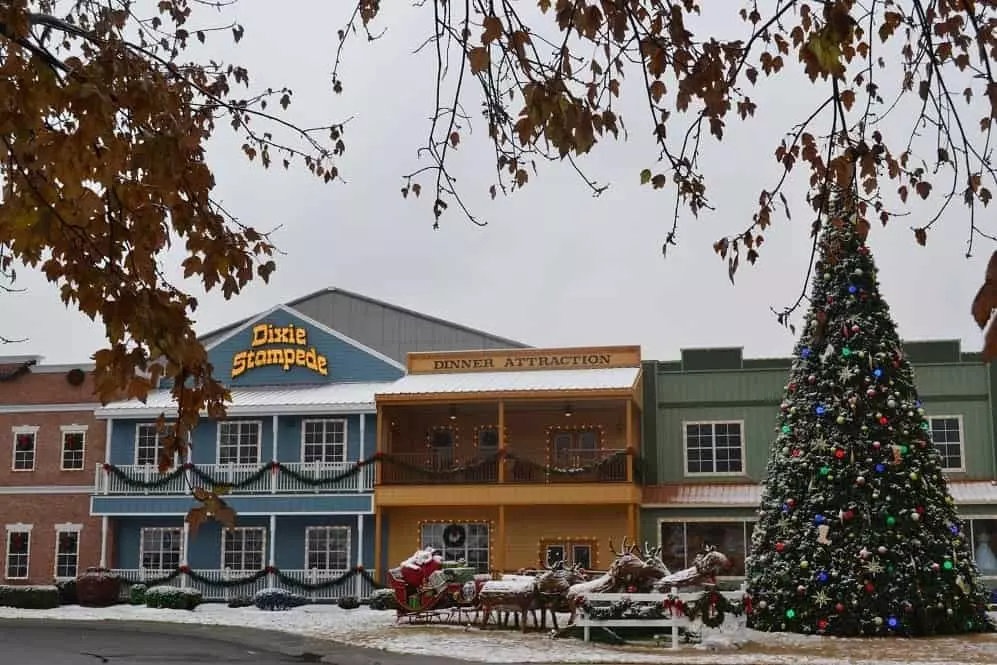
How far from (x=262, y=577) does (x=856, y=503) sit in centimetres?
1647

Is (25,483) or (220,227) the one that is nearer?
(220,227)

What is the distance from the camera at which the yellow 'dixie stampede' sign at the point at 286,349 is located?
106 feet

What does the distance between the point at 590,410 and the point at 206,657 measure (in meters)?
15.6

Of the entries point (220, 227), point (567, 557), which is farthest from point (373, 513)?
point (220, 227)

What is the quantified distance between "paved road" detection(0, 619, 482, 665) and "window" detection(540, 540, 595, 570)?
985cm

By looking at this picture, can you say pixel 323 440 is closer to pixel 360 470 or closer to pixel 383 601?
pixel 360 470

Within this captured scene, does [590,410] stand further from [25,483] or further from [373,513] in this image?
[25,483]

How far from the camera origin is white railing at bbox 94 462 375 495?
99.8 ft

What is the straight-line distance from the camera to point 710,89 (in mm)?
6262

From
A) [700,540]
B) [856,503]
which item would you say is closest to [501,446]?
[700,540]

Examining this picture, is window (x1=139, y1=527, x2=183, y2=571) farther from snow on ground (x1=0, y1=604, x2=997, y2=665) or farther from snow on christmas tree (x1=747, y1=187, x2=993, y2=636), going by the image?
snow on christmas tree (x1=747, y1=187, x2=993, y2=636)

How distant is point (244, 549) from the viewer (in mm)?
31641

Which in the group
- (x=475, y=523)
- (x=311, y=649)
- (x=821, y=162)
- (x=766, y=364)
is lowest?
(x=311, y=649)

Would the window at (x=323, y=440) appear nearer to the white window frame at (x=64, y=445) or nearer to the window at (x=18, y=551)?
the white window frame at (x=64, y=445)
